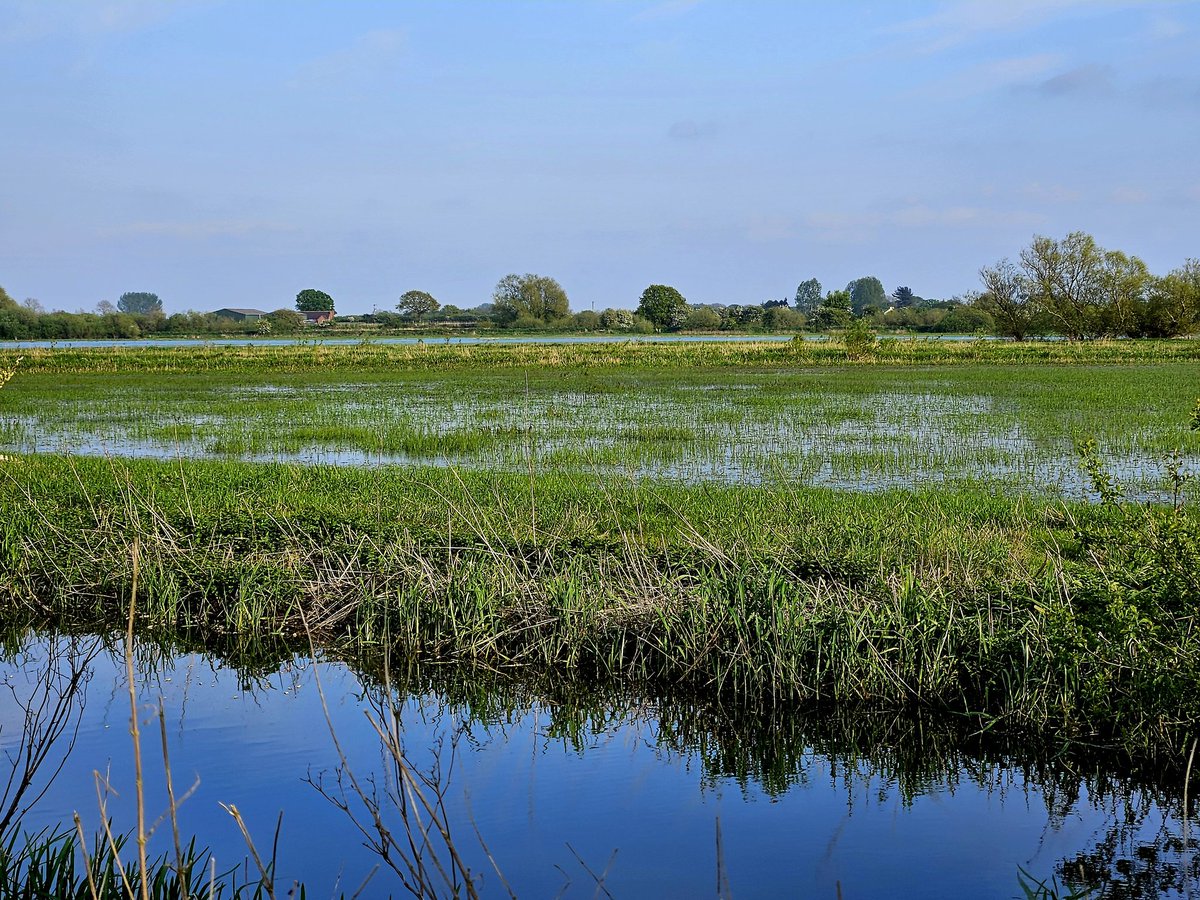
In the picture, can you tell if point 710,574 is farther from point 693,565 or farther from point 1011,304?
point 1011,304

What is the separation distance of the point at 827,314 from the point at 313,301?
80.1 meters

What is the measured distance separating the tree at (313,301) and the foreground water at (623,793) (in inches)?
5837

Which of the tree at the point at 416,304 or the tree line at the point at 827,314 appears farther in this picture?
the tree at the point at 416,304

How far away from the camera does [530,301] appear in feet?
429

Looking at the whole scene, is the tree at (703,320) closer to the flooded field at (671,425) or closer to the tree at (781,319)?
the tree at (781,319)

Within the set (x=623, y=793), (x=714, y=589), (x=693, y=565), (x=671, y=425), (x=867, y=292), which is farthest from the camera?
(x=867, y=292)

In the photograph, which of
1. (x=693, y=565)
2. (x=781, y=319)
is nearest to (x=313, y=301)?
(x=781, y=319)

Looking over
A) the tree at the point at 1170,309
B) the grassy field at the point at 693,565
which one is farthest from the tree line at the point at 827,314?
the grassy field at the point at 693,565

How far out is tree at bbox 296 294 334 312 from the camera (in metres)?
151

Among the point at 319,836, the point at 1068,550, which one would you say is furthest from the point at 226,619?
the point at 1068,550

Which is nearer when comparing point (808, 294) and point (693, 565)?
point (693, 565)

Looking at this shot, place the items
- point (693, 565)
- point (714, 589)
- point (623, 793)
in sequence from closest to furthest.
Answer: point (623, 793)
point (714, 589)
point (693, 565)

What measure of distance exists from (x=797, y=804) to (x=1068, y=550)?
198 inches

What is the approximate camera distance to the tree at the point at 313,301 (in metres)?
151
